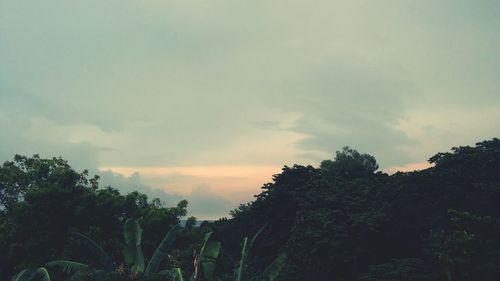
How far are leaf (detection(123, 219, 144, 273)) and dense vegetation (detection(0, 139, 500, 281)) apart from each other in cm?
86

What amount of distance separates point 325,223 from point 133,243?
10.5 meters

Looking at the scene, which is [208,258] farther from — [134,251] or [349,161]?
[349,161]

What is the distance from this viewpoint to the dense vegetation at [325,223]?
20.8 metres

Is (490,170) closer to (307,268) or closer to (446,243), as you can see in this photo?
(446,243)

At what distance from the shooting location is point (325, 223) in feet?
78.8

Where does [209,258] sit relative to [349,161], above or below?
below

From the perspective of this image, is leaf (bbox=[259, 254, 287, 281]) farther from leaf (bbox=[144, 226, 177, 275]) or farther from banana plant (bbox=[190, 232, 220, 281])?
leaf (bbox=[144, 226, 177, 275])

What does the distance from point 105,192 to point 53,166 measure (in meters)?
6.93

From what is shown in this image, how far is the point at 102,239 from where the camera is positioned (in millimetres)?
32062

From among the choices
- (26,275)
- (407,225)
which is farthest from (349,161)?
(26,275)

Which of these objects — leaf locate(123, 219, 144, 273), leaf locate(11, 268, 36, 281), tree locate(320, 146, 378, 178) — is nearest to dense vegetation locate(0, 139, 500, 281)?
leaf locate(123, 219, 144, 273)

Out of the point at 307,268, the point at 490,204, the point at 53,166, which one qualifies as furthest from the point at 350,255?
the point at 53,166

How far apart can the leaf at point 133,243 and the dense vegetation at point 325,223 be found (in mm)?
860

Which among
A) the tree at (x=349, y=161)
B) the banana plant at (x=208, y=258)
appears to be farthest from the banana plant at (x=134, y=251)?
the tree at (x=349, y=161)
